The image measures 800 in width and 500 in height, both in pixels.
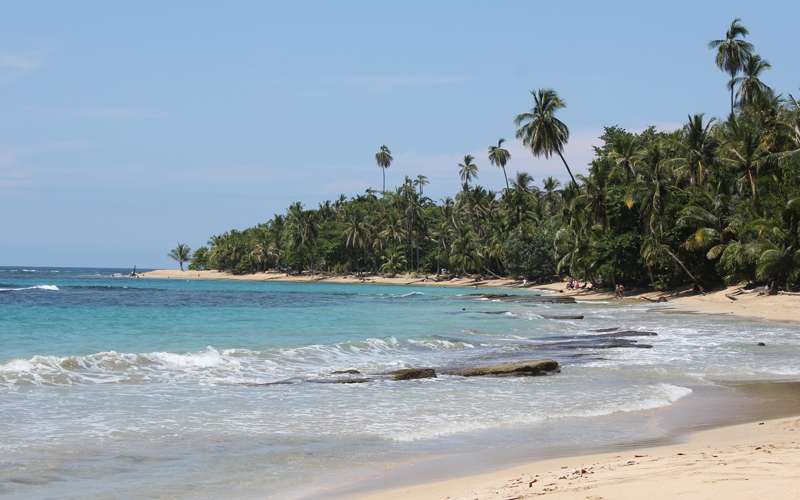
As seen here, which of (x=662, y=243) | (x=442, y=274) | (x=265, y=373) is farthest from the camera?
(x=442, y=274)

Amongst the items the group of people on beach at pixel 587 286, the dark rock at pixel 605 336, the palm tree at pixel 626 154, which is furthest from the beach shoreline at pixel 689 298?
the dark rock at pixel 605 336

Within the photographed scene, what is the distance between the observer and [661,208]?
176 ft

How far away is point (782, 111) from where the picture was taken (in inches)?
1900

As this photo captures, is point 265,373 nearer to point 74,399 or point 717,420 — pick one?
point 74,399

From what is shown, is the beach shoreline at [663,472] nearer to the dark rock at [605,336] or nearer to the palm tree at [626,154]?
the dark rock at [605,336]

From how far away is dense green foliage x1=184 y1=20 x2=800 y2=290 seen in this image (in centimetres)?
4353

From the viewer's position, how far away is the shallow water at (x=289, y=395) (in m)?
9.32

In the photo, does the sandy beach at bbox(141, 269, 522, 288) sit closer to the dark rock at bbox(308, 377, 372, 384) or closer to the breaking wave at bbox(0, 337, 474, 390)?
the breaking wave at bbox(0, 337, 474, 390)

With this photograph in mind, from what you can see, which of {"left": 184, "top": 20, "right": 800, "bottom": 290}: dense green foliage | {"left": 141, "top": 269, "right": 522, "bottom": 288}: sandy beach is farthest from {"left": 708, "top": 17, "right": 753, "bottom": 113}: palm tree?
{"left": 141, "top": 269, "right": 522, "bottom": 288}: sandy beach

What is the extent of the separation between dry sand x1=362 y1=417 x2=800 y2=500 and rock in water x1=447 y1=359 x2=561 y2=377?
7.94 metres

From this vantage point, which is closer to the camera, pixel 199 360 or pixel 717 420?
pixel 717 420

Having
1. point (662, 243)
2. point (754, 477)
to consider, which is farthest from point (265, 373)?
point (662, 243)

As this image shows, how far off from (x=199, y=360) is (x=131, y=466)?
36.2 ft

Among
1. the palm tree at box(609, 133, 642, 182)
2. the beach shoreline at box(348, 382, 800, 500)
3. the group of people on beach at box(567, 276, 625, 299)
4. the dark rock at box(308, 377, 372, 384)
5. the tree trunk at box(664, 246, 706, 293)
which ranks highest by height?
the palm tree at box(609, 133, 642, 182)
